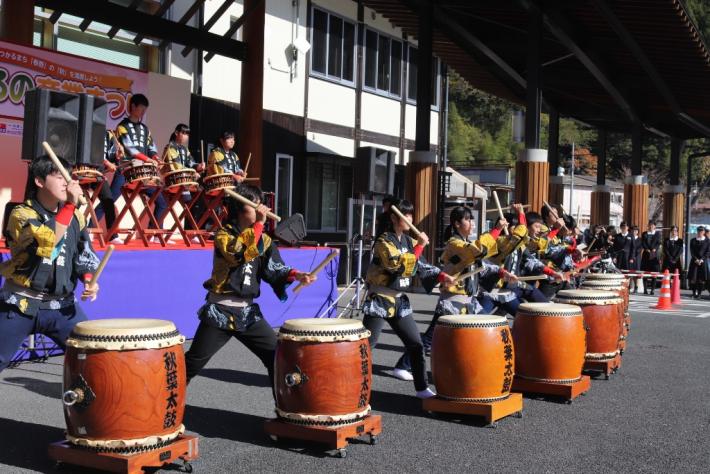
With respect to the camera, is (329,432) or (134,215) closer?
(329,432)

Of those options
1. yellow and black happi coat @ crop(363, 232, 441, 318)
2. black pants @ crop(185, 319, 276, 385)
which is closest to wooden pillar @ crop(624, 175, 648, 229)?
yellow and black happi coat @ crop(363, 232, 441, 318)

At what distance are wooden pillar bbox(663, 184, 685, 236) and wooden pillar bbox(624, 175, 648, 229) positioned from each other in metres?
2.64

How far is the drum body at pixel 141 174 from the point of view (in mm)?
8273

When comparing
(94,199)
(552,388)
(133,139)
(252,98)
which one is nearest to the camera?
(552,388)

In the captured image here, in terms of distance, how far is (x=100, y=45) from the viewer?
12.2 m

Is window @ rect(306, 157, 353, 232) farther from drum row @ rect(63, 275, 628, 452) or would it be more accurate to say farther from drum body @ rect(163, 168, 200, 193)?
drum row @ rect(63, 275, 628, 452)

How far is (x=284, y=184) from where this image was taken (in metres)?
15.6

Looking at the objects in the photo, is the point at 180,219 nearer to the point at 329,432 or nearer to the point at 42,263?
the point at 42,263

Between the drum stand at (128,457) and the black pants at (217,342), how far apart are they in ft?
2.42

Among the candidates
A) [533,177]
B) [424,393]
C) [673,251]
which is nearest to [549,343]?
[424,393]

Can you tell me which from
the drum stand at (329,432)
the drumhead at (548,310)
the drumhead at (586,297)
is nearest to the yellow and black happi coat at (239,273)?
the drum stand at (329,432)

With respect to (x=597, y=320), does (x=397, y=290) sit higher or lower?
higher

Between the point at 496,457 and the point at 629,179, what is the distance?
63.0ft

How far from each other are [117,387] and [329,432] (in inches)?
47.8
